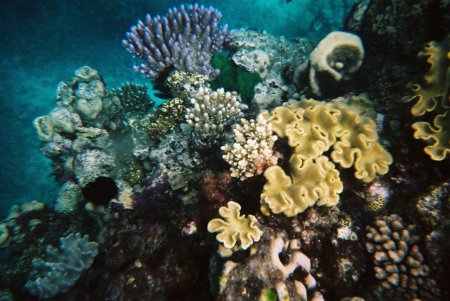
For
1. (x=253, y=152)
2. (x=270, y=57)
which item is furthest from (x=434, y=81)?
(x=270, y=57)

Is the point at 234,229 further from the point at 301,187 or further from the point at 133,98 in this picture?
the point at 133,98

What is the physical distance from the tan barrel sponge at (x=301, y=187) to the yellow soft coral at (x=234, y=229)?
326 mm

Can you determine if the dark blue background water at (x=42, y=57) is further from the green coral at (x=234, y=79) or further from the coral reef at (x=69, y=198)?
the green coral at (x=234, y=79)

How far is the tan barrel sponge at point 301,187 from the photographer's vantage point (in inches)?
112

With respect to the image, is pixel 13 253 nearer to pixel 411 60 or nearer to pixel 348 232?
pixel 348 232

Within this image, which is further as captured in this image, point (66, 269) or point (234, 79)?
point (234, 79)

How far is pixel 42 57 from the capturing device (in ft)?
60.4

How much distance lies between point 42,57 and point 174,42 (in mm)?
18283

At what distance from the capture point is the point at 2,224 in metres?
6.16

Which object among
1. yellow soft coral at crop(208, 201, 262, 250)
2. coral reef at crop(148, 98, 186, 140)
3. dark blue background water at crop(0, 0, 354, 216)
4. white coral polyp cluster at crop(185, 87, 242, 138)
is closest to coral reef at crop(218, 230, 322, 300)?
yellow soft coral at crop(208, 201, 262, 250)

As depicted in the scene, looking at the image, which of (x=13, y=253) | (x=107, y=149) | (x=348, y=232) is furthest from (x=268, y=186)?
(x=13, y=253)

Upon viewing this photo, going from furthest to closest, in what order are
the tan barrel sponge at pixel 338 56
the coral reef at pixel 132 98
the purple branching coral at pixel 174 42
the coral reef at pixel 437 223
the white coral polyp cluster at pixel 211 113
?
1. the coral reef at pixel 132 98
2. the purple branching coral at pixel 174 42
3. the tan barrel sponge at pixel 338 56
4. the white coral polyp cluster at pixel 211 113
5. the coral reef at pixel 437 223

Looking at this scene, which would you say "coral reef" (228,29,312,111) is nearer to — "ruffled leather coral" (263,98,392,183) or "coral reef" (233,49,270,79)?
"coral reef" (233,49,270,79)

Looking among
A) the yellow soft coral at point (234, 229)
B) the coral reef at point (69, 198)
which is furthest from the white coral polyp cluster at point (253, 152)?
the coral reef at point (69, 198)
